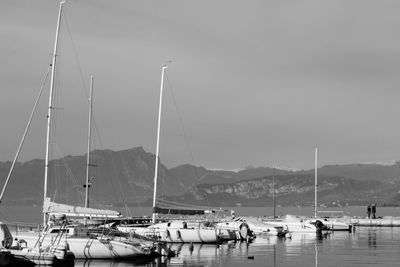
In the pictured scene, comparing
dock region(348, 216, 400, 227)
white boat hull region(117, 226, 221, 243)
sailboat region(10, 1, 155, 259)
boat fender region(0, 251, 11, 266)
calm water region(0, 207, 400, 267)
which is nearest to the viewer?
boat fender region(0, 251, 11, 266)

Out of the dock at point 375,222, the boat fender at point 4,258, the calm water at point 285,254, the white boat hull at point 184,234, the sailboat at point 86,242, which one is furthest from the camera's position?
the dock at point 375,222

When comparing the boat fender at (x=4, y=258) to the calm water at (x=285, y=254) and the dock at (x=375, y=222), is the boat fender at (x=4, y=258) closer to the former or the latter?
the calm water at (x=285, y=254)

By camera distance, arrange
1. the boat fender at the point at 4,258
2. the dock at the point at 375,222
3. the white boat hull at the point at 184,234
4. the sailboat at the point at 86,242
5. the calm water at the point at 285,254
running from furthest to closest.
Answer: the dock at the point at 375,222
the white boat hull at the point at 184,234
the calm water at the point at 285,254
the sailboat at the point at 86,242
the boat fender at the point at 4,258

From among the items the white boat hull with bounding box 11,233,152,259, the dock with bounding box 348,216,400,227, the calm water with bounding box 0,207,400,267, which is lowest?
the calm water with bounding box 0,207,400,267

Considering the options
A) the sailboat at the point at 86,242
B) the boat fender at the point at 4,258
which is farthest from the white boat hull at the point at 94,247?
the boat fender at the point at 4,258

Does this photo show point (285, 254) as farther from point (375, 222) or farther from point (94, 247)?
point (375, 222)

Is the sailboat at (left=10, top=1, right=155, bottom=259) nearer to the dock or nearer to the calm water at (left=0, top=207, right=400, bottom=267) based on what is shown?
the calm water at (left=0, top=207, right=400, bottom=267)

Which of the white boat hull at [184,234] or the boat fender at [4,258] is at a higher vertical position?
the white boat hull at [184,234]

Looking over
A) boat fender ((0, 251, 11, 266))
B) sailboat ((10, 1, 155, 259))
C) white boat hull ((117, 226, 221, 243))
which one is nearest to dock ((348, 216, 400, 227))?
white boat hull ((117, 226, 221, 243))

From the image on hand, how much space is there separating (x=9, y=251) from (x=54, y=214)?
542 inches

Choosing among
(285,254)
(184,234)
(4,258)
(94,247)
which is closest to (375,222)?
(184,234)

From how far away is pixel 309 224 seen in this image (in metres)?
99.2

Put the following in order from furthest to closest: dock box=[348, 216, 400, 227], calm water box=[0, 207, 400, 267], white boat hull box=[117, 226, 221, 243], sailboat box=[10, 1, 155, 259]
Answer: dock box=[348, 216, 400, 227], white boat hull box=[117, 226, 221, 243], calm water box=[0, 207, 400, 267], sailboat box=[10, 1, 155, 259]

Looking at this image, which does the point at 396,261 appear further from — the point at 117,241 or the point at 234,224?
the point at 234,224
